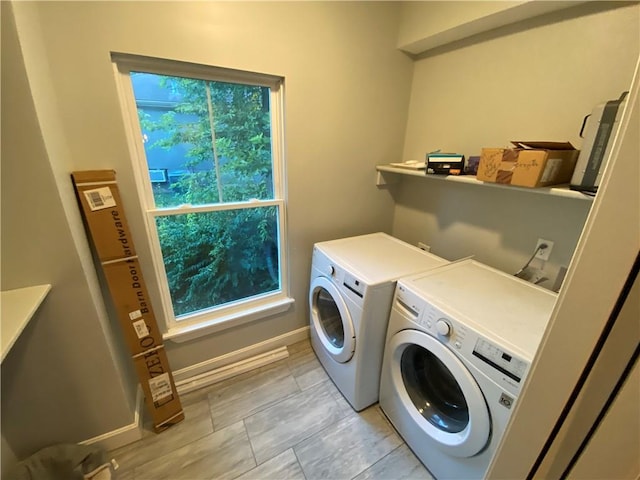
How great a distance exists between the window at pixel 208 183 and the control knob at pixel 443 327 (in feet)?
3.50

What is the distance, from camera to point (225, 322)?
5.48 feet

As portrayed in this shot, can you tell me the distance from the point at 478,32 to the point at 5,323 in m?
2.34

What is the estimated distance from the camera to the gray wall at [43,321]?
84 centimetres

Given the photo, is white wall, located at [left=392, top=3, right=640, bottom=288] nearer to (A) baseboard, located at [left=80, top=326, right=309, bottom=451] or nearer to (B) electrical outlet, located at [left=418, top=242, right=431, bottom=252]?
(B) electrical outlet, located at [left=418, top=242, right=431, bottom=252]

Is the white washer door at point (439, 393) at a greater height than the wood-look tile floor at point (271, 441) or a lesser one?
greater

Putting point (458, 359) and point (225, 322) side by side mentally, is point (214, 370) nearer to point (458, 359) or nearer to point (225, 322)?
point (225, 322)

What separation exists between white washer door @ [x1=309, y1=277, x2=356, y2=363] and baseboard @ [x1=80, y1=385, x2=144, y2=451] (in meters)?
1.05

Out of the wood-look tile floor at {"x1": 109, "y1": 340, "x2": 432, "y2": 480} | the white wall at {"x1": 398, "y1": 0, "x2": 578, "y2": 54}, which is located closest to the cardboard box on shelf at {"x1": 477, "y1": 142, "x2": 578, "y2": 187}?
the white wall at {"x1": 398, "y1": 0, "x2": 578, "y2": 54}

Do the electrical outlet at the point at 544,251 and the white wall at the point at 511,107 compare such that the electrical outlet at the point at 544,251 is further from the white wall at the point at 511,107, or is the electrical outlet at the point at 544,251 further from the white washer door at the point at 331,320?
the white washer door at the point at 331,320

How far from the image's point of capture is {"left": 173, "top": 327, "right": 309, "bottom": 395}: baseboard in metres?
1.66

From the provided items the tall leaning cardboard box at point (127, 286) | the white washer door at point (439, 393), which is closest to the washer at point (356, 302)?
the white washer door at point (439, 393)

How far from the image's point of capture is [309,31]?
4.61 ft

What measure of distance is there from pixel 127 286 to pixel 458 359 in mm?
1437

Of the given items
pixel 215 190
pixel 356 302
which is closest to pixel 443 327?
pixel 356 302
